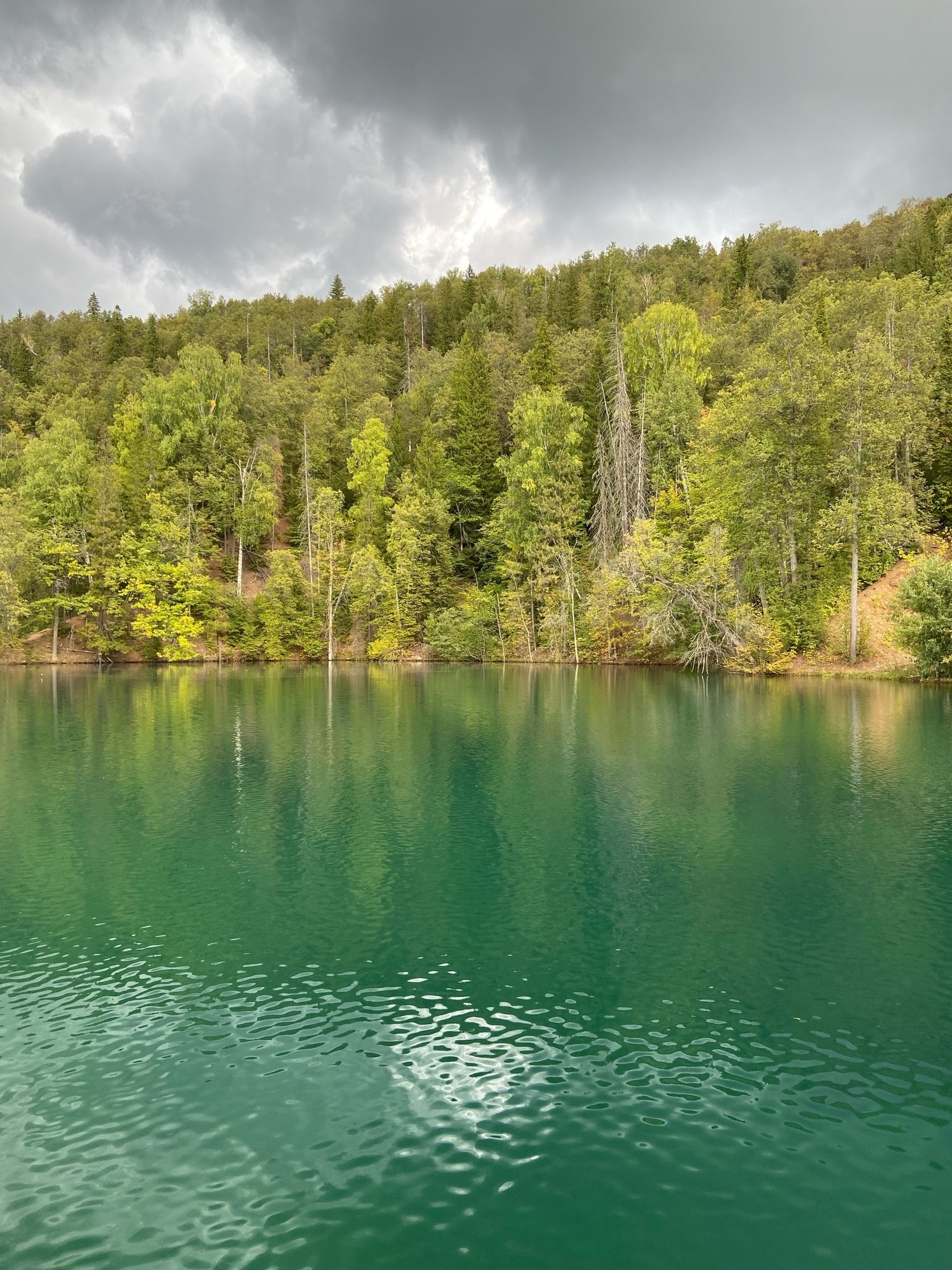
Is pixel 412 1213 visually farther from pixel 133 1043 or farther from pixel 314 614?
pixel 314 614

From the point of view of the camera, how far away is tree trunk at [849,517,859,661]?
4494 cm

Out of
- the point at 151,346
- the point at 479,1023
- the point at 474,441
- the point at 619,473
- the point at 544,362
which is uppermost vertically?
the point at 151,346

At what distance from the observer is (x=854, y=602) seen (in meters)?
45.5

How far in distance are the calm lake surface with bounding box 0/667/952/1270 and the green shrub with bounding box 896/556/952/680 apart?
21083 millimetres

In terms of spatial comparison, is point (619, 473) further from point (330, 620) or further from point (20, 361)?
point (20, 361)

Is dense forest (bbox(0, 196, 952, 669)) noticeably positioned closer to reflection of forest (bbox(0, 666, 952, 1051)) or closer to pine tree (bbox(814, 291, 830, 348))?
pine tree (bbox(814, 291, 830, 348))

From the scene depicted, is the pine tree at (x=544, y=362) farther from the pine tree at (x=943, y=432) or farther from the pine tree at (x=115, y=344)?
the pine tree at (x=115, y=344)

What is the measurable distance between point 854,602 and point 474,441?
39.2 m

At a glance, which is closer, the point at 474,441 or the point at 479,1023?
the point at 479,1023

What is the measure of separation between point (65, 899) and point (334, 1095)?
6948mm

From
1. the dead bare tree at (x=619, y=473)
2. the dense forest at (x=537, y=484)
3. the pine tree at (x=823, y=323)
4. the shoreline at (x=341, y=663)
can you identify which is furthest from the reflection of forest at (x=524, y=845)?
the pine tree at (x=823, y=323)

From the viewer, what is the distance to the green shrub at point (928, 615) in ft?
118

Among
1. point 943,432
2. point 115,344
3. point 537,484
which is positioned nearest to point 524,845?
point 537,484

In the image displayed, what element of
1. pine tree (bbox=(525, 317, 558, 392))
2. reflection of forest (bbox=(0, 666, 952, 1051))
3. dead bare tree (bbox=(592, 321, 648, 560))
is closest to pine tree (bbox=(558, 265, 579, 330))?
pine tree (bbox=(525, 317, 558, 392))
